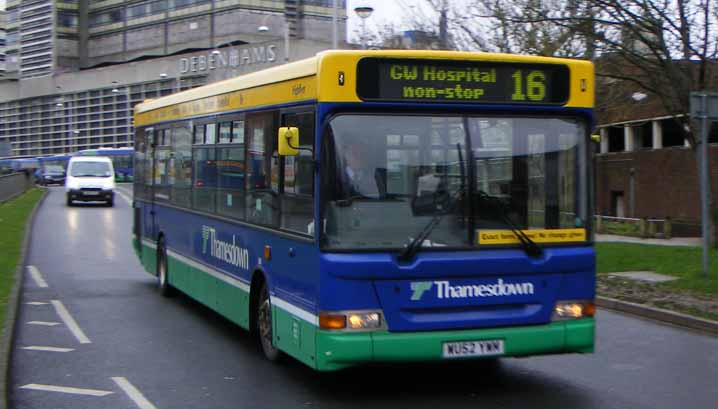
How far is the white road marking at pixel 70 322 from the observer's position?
11031mm

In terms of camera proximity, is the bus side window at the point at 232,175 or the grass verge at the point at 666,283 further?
the grass verge at the point at 666,283

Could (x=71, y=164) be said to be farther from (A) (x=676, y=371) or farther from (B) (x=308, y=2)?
(B) (x=308, y=2)

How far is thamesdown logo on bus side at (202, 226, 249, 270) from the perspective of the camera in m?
10.1

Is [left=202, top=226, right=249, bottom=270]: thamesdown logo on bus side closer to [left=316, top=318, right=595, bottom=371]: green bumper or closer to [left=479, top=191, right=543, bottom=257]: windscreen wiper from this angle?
[left=316, top=318, right=595, bottom=371]: green bumper

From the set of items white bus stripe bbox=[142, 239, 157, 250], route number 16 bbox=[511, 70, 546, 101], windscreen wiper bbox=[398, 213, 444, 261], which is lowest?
white bus stripe bbox=[142, 239, 157, 250]

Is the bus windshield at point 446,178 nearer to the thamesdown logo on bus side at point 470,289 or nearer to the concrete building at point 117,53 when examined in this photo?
the thamesdown logo on bus side at point 470,289

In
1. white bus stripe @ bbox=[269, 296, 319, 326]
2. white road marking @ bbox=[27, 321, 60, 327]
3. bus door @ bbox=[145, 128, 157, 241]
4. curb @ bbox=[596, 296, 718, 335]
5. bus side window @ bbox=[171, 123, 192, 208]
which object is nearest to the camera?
white bus stripe @ bbox=[269, 296, 319, 326]

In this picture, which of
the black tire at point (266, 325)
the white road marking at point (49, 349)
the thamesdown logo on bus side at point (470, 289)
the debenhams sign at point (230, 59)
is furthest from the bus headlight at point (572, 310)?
the debenhams sign at point (230, 59)

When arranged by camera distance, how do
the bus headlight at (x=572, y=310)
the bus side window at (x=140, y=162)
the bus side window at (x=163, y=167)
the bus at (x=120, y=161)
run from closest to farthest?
the bus headlight at (x=572, y=310) < the bus side window at (x=163, y=167) < the bus side window at (x=140, y=162) < the bus at (x=120, y=161)

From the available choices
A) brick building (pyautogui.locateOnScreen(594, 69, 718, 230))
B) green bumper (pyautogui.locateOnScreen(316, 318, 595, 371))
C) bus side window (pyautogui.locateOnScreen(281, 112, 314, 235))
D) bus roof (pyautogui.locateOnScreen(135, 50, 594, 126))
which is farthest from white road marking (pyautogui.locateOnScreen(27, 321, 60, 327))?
brick building (pyautogui.locateOnScreen(594, 69, 718, 230))

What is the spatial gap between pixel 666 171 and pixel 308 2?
61.6 m

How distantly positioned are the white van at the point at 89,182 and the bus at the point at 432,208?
3584 centimetres

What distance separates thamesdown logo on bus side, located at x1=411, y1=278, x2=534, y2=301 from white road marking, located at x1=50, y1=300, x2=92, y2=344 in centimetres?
464

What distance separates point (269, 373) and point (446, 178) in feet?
8.36
